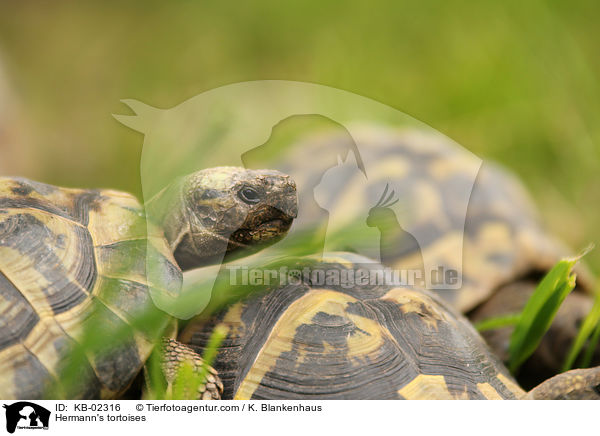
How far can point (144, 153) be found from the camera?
1946 millimetres

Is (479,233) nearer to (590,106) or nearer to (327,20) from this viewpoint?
(590,106)

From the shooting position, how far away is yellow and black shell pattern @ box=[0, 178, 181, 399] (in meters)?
1.40

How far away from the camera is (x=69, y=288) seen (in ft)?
4.88

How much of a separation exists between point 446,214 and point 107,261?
1.92 metres

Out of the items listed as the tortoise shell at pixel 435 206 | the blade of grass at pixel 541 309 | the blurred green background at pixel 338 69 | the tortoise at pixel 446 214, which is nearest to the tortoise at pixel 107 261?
the blade of grass at pixel 541 309

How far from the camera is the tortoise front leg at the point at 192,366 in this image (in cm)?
152

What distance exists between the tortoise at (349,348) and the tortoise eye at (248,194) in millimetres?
217

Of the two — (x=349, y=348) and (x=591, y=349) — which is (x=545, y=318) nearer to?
(x=591, y=349)

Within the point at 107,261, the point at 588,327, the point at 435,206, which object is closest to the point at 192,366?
the point at 107,261
